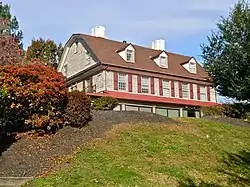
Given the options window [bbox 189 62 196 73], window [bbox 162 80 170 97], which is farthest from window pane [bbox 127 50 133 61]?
window [bbox 189 62 196 73]

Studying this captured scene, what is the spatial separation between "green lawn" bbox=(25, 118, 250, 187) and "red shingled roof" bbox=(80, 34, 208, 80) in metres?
18.5

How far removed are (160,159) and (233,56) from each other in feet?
26.3

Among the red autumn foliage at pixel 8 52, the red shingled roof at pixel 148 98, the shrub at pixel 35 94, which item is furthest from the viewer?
the red shingled roof at pixel 148 98

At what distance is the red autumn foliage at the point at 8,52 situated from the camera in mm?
29656

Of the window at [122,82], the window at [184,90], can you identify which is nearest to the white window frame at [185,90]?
the window at [184,90]

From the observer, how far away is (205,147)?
17578 mm

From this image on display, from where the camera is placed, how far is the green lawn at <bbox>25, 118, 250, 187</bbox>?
12.8 metres

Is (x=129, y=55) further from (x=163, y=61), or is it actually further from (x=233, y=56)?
(x=233, y=56)

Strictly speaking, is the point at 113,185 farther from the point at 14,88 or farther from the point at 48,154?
the point at 14,88

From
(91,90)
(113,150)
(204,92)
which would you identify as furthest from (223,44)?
(204,92)

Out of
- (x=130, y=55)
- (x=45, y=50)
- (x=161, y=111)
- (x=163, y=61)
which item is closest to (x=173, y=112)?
(x=161, y=111)

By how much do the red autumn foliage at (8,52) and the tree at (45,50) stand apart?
784 inches

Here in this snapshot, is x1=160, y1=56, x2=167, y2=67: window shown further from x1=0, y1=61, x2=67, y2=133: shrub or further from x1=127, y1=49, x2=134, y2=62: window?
x1=0, y1=61, x2=67, y2=133: shrub

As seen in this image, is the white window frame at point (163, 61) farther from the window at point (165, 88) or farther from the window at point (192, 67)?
the window at point (192, 67)
